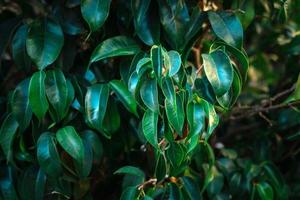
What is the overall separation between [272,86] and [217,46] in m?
0.70

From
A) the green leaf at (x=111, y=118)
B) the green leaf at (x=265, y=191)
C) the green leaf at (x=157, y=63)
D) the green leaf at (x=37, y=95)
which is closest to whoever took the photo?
the green leaf at (x=157, y=63)

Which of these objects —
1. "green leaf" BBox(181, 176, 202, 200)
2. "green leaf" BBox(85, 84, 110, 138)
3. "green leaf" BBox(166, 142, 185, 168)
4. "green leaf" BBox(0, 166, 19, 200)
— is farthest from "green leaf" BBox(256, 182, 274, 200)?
"green leaf" BBox(0, 166, 19, 200)

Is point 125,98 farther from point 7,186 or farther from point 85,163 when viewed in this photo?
point 7,186

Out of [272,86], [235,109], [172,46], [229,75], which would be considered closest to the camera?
[229,75]

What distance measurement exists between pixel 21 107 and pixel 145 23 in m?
0.31

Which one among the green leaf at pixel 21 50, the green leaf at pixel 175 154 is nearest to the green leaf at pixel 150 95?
the green leaf at pixel 175 154

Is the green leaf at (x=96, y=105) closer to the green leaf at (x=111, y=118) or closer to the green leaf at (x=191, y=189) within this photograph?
the green leaf at (x=111, y=118)

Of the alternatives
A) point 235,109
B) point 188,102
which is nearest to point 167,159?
point 188,102

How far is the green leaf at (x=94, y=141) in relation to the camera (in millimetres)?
1189

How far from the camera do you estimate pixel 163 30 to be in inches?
46.1

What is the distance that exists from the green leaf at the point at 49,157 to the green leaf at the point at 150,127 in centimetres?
22

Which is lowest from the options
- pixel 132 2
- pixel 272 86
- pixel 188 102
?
pixel 272 86

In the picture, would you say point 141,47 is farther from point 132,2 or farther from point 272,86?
point 272,86

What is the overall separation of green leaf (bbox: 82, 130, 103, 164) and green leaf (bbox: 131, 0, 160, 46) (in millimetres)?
239
